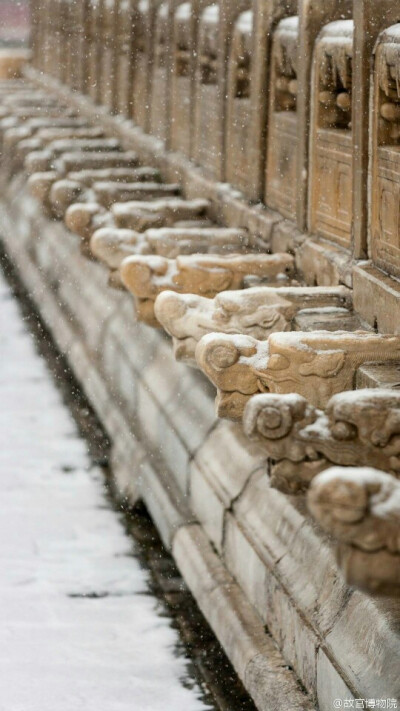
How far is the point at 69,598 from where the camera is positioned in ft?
18.2

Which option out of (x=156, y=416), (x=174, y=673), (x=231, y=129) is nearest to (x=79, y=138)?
(x=231, y=129)

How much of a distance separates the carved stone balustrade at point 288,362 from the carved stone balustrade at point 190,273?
4.57ft

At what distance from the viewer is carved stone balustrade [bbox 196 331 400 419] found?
174 inches

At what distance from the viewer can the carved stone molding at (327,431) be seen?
361 centimetres

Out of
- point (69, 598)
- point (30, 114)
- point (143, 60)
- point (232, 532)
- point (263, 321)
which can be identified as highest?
point (143, 60)

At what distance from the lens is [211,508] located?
555 centimetres

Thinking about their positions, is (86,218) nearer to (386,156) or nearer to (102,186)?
(102,186)

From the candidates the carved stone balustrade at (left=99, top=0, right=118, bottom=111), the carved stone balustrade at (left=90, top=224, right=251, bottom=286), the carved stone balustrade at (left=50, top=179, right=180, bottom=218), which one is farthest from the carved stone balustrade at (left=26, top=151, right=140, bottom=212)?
the carved stone balustrade at (left=90, top=224, right=251, bottom=286)

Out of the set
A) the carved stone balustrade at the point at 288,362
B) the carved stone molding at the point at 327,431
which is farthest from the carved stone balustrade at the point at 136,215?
the carved stone molding at the point at 327,431

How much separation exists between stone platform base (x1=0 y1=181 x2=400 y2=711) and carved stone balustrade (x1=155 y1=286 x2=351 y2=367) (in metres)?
0.47

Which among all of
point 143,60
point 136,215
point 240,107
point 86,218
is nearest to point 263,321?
point 136,215

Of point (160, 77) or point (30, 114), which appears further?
point (30, 114)

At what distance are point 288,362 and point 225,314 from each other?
2.48ft

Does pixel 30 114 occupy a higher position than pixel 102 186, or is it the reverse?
pixel 30 114
